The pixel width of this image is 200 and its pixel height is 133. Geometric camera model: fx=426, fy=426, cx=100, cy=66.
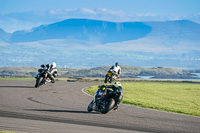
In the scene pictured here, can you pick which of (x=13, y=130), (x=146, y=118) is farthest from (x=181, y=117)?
(x=13, y=130)

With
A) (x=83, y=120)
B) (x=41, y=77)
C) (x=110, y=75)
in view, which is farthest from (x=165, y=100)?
(x=110, y=75)

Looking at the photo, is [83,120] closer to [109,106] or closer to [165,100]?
[109,106]

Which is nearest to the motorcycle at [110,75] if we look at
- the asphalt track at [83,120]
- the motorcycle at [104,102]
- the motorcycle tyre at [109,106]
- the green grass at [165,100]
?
the green grass at [165,100]

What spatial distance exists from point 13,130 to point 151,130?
454 cm

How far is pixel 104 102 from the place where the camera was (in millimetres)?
18203

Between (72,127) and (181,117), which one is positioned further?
(181,117)

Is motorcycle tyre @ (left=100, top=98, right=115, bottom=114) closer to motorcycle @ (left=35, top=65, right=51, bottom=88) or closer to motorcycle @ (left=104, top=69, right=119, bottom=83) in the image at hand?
motorcycle @ (left=35, top=65, right=51, bottom=88)

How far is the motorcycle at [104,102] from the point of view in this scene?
1783 centimetres

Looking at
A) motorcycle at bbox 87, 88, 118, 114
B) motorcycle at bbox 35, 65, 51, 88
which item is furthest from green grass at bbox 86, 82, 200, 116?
motorcycle at bbox 87, 88, 118, 114

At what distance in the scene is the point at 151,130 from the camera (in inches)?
563

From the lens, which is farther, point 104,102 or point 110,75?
point 110,75

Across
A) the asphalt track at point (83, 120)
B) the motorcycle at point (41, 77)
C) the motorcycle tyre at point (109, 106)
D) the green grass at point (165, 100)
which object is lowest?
the asphalt track at point (83, 120)

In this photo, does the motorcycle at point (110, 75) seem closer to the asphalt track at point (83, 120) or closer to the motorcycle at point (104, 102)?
the asphalt track at point (83, 120)

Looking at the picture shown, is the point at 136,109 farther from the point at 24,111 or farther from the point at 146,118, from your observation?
the point at 24,111
